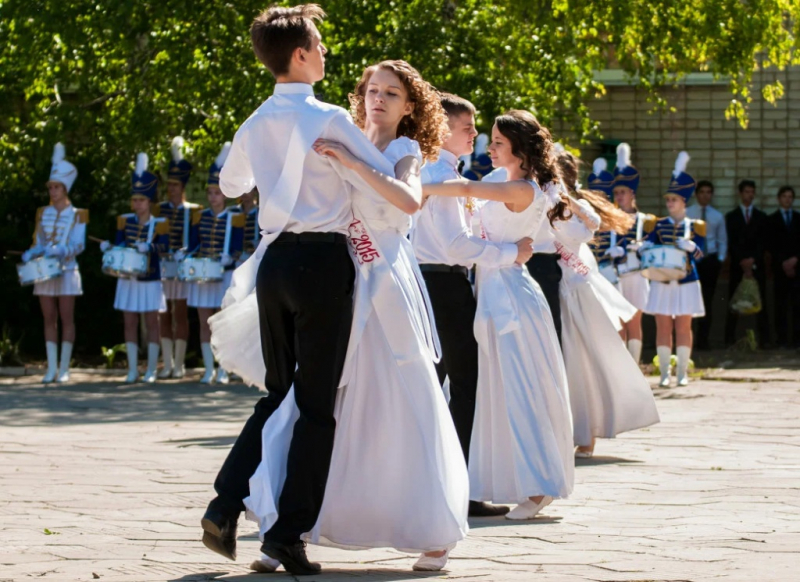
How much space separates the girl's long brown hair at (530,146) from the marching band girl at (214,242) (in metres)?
7.95

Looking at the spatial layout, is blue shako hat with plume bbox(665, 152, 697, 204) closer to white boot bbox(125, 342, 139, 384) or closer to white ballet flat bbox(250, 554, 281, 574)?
white boot bbox(125, 342, 139, 384)

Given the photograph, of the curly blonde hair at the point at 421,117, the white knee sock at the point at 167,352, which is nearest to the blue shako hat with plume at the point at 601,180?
the white knee sock at the point at 167,352

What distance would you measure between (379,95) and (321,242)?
69 cm

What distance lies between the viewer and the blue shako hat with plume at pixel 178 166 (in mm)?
15469

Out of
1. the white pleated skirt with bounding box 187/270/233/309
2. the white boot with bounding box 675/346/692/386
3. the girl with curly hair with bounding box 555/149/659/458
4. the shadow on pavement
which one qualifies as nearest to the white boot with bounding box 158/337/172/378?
the shadow on pavement

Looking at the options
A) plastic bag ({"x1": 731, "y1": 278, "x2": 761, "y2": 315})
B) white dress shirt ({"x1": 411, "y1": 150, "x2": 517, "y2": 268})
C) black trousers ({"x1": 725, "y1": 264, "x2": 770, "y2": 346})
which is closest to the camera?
white dress shirt ({"x1": 411, "y1": 150, "x2": 517, "y2": 268})

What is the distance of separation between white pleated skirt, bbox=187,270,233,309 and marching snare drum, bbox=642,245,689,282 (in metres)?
3.99

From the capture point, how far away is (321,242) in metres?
5.28

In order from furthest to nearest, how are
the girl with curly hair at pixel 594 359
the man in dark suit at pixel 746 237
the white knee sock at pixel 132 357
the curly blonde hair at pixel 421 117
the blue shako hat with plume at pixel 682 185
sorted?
the man in dark suit at pixel 746 237 < the white knee sock at pixel 132 357 < the blue shako hat with plume at pixel 682 185 < the girl with curly hair at pixel 594 359 < the curly blonde hair at pixel 421 117

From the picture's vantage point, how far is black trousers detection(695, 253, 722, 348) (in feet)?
60.6

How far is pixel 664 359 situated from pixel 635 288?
2.29 feet

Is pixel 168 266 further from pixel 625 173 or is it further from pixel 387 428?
pixel 387 428

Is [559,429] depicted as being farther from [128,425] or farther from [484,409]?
[128,425]

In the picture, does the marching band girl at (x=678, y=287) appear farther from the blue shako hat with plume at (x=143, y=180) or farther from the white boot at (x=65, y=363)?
the white boot at (x=65, y=363)
